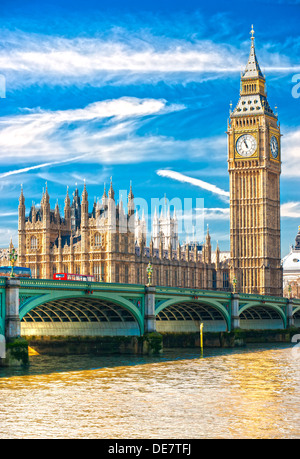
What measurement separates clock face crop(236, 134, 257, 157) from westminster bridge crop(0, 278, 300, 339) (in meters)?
39.6

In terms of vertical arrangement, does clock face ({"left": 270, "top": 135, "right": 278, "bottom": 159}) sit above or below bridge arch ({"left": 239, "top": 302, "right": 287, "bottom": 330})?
above

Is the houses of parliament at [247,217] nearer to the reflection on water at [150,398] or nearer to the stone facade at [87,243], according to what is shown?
the stone facade at [87,243]

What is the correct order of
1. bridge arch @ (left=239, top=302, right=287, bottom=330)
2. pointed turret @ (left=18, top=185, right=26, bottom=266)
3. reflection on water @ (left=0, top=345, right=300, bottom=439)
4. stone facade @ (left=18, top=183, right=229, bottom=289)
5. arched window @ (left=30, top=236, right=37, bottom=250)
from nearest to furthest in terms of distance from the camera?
reflection on water @ (left=0, top=345, right=300, bottom=439)
bridge arch @ (left=239, top=302, right=287, bottom=330)
stone facade @ (left=18, top=183, right=229, bottom=289)
arched window @ (left=30, top=236, right=37, bottom=250)
pointed turret @ (left=18, top=185, right=26, bottom=266)

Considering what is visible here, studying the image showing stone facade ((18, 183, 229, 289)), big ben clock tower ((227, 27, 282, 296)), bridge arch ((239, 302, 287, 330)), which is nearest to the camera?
bridge arch ((239, 302, 287, 330))

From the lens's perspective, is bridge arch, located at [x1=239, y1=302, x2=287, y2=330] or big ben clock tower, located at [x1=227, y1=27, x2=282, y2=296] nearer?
bridge arch, located at [x1=239, y1=302, x2=287, y2=330]

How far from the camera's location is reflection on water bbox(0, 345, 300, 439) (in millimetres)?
29891

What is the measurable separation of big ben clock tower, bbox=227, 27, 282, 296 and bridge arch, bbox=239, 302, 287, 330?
28.6m

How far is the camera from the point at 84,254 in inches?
3809

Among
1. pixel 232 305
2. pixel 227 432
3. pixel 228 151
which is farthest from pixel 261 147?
pixel 227 432

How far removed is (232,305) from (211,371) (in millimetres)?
27463

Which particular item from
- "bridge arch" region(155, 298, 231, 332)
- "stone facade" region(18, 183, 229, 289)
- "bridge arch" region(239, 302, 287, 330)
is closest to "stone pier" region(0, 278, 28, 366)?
"bridge arch" region(155, 298, 231, 332)

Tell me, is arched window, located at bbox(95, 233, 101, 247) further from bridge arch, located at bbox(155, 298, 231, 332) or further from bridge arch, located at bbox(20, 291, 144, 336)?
bridge arch, located at bbox(20, 291, 144, 336)

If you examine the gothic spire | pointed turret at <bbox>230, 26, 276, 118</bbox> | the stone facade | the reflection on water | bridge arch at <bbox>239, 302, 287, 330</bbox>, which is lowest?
the reflection on water

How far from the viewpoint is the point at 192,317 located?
79.6 m
